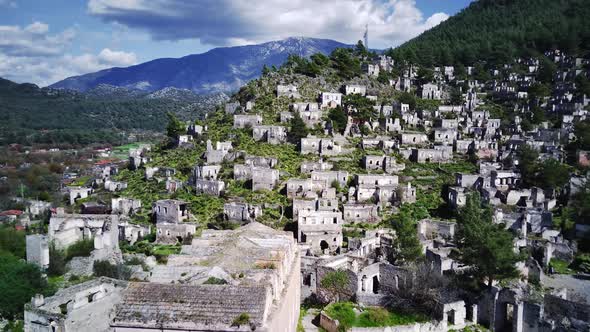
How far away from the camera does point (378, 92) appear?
69.6m

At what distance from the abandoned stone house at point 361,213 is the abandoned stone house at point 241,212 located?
6.81 metres

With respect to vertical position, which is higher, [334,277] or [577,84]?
[577,84]


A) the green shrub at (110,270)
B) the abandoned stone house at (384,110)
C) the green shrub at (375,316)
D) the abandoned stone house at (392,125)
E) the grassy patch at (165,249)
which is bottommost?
the grassy patch at (165,249)

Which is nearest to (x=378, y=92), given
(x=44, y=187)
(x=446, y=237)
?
(x=446, y=237)

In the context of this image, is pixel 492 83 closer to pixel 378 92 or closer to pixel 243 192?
pixel 378 92

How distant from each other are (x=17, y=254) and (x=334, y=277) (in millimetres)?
22046

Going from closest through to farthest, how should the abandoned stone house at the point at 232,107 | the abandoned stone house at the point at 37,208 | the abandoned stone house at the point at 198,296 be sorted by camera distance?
the abandoned stone house at the point at 198,296 < the abandoned stone house at the point at 37,208 < the abandoned stone house at the point at 232,107

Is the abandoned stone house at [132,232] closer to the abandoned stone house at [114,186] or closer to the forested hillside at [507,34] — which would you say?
the abandoned stone house at [114,186]

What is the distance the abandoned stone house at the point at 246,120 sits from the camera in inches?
2239

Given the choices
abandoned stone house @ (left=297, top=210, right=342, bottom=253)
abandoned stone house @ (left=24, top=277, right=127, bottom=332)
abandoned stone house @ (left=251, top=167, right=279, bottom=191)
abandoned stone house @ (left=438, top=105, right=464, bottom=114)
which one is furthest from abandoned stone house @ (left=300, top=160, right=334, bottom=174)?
abandoned stone house @ (left=24, top=277, right=127, bottom=332)

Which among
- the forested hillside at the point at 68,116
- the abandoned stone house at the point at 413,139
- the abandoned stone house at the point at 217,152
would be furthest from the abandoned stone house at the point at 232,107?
the forested hillside at the point at 68,116

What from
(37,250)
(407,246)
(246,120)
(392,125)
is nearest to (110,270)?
(37,250)

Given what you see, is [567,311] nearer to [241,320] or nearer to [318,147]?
[241,320]

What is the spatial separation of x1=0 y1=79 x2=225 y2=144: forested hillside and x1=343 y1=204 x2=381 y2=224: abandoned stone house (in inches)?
4014
